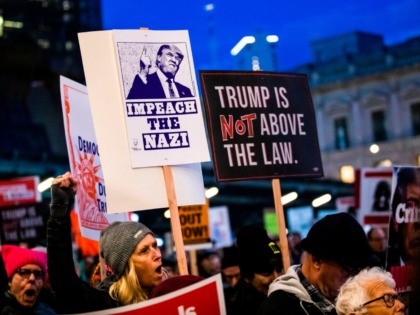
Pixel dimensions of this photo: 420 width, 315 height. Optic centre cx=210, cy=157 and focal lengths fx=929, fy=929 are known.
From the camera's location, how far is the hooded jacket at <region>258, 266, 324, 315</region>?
3.86 metres

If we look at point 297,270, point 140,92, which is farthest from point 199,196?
point 297,270

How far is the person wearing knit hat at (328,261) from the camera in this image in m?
4.02

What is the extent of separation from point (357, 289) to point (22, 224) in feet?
30.2

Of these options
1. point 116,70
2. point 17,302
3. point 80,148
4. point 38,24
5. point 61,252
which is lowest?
point 17,302

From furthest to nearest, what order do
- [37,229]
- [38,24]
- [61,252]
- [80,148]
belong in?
1. [38,24]
2. [37,229]
3. [80,148]
4. [61,252]

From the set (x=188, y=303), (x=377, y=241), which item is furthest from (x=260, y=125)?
(x=377, y=241)

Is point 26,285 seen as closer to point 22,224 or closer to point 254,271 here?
point 254,271

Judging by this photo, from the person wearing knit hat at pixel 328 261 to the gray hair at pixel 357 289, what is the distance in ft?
0.19

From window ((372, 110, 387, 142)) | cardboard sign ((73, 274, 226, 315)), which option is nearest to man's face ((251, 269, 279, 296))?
cardboard sign ((73, 274, 226, 315))

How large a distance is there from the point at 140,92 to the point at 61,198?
120 centimetres

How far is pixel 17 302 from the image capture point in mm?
5672

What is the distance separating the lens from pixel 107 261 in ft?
15.0

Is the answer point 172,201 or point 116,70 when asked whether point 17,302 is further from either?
point 116,70

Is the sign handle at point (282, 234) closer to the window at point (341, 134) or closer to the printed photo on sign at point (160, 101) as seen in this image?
the printed photo on sign at point (160, 101)
